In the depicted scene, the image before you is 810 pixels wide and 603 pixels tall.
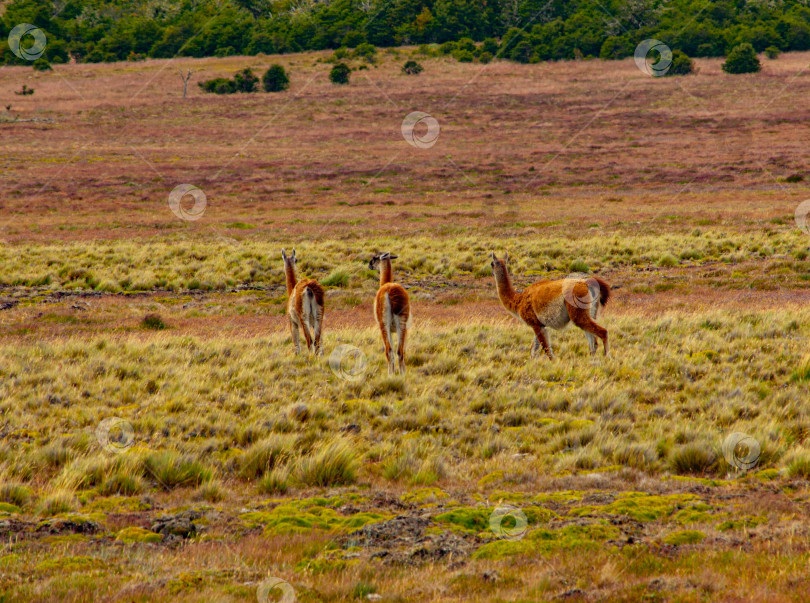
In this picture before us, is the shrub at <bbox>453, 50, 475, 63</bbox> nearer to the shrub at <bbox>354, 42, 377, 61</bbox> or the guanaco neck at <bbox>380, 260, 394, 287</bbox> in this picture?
the shrub at <bbox>354, 42, 377, 61</bbox>

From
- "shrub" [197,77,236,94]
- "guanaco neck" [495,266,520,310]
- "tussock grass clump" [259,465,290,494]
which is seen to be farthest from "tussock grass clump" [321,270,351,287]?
"shrub" [197,77,236,94]

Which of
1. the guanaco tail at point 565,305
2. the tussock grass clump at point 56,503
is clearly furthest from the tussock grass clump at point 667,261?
the tussock grass clump at point 56,503

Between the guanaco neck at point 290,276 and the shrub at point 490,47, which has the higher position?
the shrub at point 490,47

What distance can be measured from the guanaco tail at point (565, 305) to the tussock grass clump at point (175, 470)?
5713mm

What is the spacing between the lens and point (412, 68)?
Answer: 282 ft

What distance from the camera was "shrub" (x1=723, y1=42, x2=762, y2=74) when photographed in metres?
78.9

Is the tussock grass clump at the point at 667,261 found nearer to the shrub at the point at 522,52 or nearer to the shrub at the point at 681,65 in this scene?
the shrub at the point at 681,65

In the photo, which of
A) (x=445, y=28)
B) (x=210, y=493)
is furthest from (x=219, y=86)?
(x=210, y=493)

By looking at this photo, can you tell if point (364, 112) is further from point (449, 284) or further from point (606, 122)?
point (449, 284)

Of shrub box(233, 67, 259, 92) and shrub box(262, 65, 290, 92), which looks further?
shrub box(262, 65, 290, 92)

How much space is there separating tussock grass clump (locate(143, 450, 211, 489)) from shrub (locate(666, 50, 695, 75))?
3359 inches

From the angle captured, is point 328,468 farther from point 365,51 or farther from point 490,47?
point 490,47

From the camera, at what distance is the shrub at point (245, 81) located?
3184 inches

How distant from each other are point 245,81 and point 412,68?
19624mm
